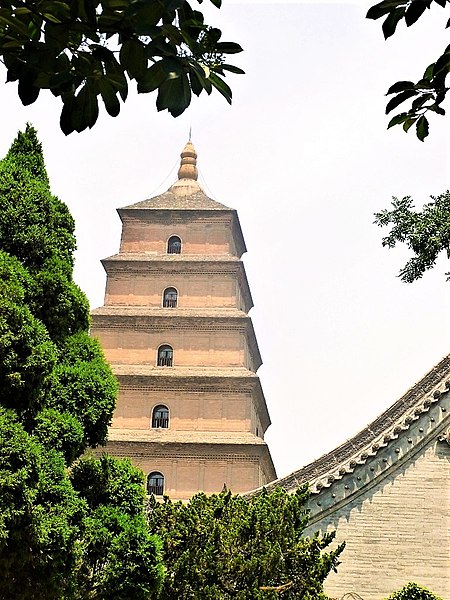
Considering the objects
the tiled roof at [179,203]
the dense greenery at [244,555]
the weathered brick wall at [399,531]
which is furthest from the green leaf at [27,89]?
the tiled roof at [179,203]

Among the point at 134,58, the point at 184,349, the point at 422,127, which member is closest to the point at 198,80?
the point at 134,58

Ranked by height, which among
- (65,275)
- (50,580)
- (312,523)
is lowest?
(50,580)

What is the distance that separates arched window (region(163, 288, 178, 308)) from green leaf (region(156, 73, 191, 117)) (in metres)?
27.5

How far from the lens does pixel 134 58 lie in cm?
277

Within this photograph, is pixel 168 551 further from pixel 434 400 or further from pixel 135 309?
pixel 135 309

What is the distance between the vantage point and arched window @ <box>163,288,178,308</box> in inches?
1193

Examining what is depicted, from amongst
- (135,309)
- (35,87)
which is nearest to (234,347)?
(135,309)

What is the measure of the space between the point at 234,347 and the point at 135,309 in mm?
3597

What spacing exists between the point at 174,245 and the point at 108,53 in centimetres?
2862

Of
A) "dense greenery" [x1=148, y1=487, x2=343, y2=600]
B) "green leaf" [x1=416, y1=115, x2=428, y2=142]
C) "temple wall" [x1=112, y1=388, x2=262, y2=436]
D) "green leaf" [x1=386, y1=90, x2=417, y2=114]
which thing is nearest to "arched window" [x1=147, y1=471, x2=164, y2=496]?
"temple wall" [x1=112, y1=388, x2=262, y2=436]

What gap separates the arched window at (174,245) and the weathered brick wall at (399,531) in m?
13.5

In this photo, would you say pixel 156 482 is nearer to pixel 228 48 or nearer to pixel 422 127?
pixel 422 127

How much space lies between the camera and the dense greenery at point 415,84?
2.98m

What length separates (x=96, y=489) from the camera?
12109mm
